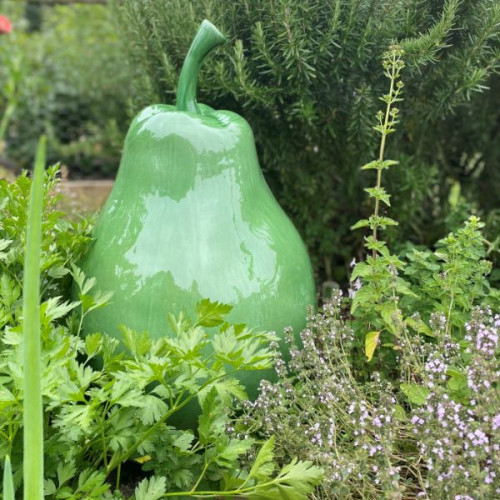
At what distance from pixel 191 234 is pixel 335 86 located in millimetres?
823

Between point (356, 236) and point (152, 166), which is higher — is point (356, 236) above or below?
below

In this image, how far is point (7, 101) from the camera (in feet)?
16.3

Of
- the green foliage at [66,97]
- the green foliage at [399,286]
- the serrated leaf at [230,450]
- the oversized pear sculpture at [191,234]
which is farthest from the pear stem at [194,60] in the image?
the green foliage at [66,97]

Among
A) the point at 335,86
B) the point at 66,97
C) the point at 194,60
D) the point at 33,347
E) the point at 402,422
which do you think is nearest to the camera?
the point at 33,347

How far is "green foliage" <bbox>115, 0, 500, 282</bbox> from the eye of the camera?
1.98 m

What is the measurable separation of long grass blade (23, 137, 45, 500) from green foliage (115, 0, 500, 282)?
1209 millimetres

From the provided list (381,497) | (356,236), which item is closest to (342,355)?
(381,497)

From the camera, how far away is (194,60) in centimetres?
180

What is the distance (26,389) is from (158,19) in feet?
5.39

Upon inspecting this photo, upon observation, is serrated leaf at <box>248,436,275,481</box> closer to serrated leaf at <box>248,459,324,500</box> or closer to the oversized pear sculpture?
serrated leaf at <box>248,459,324,500</box>

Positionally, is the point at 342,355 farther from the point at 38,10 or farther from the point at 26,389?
the point at 38,10

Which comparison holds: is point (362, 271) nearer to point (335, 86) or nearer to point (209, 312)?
point (209, 312)

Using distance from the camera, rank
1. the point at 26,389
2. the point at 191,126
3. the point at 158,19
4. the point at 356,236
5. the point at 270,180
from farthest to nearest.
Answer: the point at 356,236
the point at 270,180
the point at 158,19
the point at 191,126
the point at 26,389

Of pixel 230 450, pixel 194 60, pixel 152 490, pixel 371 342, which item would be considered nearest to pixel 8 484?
pixel 152 490
